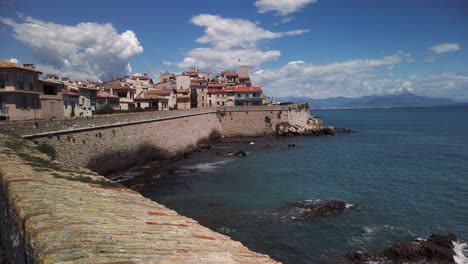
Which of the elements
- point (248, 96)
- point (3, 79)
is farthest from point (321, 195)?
point (248, 96)

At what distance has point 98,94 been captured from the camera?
5559 centimetres

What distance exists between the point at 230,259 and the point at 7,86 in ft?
108

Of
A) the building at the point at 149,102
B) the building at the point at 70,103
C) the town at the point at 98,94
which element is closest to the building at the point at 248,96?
the town at the point at 98,94

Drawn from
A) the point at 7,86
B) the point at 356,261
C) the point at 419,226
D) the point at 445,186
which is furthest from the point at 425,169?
the point at 7,86

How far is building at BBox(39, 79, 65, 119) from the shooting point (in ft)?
111

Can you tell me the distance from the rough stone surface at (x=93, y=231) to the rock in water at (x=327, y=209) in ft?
51.8

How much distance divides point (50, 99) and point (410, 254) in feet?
122

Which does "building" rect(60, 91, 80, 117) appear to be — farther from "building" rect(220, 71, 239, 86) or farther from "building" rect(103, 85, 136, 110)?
"building" rect(220, 71, 239, 86)

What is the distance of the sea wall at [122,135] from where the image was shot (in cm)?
2630

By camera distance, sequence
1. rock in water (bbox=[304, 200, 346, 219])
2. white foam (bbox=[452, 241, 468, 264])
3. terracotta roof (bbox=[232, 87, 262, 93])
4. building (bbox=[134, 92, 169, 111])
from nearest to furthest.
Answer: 1. white foam (bbox=[452, 241, 468, 264])
2. rock in water (bbox=[304, 200, 346, 219])
3. building (bbox=[134, 92, 169, 111])
4. terracotta roof (bbox=[232, 87, 262, 93])

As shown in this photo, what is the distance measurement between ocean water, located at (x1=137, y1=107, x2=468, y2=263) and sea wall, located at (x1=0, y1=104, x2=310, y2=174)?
478 cm

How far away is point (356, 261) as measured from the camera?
15.3 meters

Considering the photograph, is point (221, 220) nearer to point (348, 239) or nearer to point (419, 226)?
point (348, 239)

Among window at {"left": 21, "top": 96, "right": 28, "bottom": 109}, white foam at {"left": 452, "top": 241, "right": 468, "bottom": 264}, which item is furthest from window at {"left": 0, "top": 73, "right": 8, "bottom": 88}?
white foam at {"left": 452, "top": 241, "right": 468, "bottom": 264}
